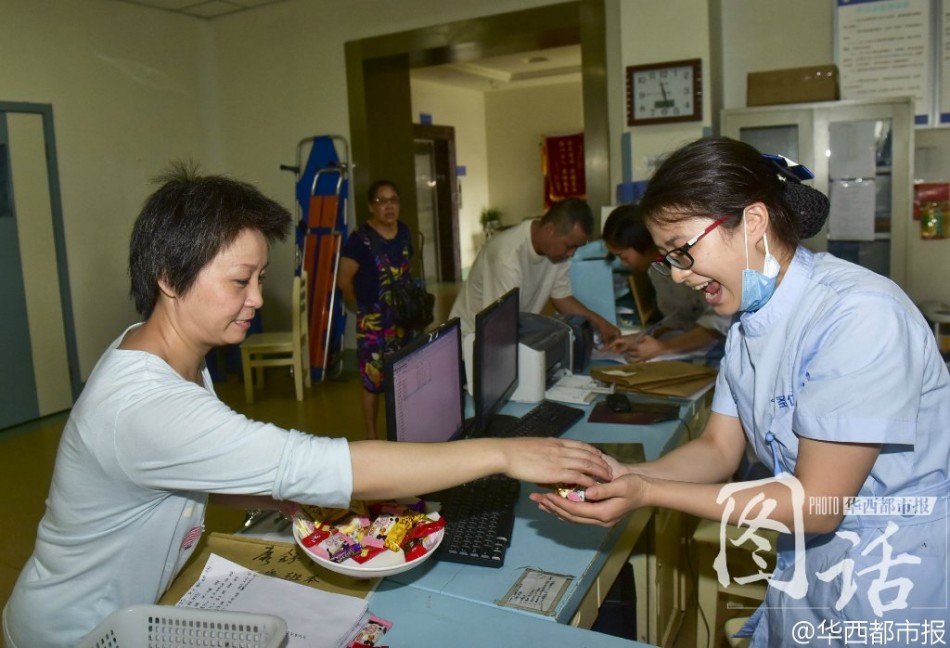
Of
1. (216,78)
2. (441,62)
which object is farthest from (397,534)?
(216,78)

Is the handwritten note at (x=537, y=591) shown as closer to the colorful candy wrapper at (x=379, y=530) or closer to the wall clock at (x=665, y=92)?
the colorful candy wrapper at (x=379, y=530)

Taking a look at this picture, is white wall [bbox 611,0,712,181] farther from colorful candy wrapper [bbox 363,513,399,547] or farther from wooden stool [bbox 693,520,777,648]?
colorful candy wrapper [bbox 363,513,399,547]

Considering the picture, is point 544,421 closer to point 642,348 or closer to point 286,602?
point 642,348

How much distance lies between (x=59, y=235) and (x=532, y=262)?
3613 millimetres

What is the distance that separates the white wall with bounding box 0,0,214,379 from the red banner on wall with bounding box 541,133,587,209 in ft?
17.4

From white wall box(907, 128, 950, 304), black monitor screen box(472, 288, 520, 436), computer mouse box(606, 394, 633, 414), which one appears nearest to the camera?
black monitor screen box(472, 288, 520, 436)

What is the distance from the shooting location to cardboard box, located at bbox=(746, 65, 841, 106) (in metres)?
4.14

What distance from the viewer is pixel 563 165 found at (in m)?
10.2

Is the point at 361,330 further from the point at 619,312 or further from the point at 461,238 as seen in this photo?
the point at 461,238

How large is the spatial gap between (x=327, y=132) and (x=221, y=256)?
16.0 ft

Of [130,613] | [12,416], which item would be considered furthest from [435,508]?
[12,416]

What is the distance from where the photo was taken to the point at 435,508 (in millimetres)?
1596

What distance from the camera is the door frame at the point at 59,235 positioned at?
512 cm

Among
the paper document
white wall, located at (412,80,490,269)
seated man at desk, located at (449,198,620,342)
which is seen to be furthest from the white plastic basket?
white wall, located at (412,80,490,269)
